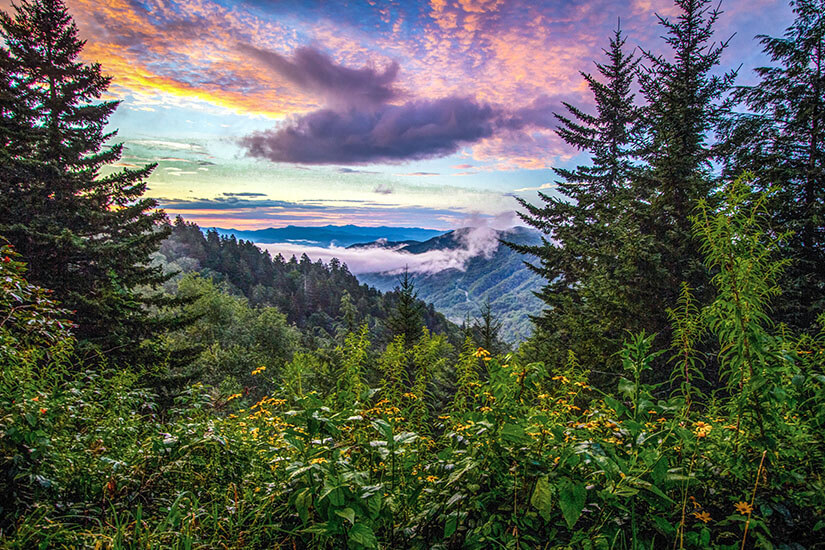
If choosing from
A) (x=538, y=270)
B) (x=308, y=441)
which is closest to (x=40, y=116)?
(x=308, y=441)

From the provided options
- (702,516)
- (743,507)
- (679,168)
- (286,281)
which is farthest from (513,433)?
(286,281)

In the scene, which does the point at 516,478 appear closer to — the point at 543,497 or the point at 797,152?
the point at 543,497

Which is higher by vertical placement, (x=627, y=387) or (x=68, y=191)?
(x=68, y=191)

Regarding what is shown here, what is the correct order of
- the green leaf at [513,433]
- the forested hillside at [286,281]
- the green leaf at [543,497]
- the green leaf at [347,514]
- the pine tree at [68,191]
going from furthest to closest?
the forested hillside at [286,281] → the pine tree at [68,191] → the green leaf at [513,433] → the green leaf at [543,497] → the green leaf at [347,514]

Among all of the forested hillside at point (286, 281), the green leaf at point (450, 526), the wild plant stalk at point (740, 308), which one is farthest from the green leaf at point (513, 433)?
the forested hillside at point (286, 281)

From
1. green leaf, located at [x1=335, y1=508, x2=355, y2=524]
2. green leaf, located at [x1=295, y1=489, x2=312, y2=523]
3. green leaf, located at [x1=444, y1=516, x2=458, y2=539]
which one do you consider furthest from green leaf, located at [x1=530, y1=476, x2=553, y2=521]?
green leaf, located at [x1=295, y1=489, x2=312, y2=523]

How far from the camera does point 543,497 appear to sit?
72.1 inches

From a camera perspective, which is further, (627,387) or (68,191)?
(68,191)

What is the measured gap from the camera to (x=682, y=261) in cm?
1136

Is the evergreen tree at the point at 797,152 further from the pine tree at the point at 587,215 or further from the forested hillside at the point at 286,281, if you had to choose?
the forested hillside at the point at 286,281

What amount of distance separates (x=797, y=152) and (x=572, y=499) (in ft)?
56.0

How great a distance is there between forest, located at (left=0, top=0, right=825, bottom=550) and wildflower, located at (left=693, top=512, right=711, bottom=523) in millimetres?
51

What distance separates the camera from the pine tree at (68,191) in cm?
1067

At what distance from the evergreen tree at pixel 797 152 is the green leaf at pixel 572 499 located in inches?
512
